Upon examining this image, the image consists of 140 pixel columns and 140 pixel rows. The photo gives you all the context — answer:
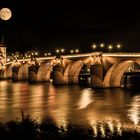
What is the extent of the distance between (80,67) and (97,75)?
14249mm

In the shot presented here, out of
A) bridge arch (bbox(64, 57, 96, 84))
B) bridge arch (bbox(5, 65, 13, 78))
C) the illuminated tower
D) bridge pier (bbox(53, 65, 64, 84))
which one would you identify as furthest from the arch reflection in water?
the illuminated tower

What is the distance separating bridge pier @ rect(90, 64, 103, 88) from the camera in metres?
52.2

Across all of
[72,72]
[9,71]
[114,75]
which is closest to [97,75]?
[114,75]

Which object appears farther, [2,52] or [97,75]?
[2,52]

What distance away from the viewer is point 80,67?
218 feet

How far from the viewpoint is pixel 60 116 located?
26422 millimetres

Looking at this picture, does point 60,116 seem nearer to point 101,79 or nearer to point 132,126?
point 132,126

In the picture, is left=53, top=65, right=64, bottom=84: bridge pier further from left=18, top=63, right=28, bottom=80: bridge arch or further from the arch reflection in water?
the arch reflection in water

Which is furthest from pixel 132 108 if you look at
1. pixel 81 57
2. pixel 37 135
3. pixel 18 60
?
pixel 18 60

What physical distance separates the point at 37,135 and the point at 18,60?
269ft

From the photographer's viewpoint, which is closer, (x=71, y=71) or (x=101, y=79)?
(x=101, y=79)

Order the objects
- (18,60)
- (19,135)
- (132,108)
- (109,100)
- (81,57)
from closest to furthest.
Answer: (19,135)
(132,108)
(109,100)
(81,57)
(18,60)

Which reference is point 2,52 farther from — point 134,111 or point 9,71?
point 134,111

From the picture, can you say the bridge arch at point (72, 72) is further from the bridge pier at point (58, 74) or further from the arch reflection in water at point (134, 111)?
the arch reflection in water at point (134, 111)
